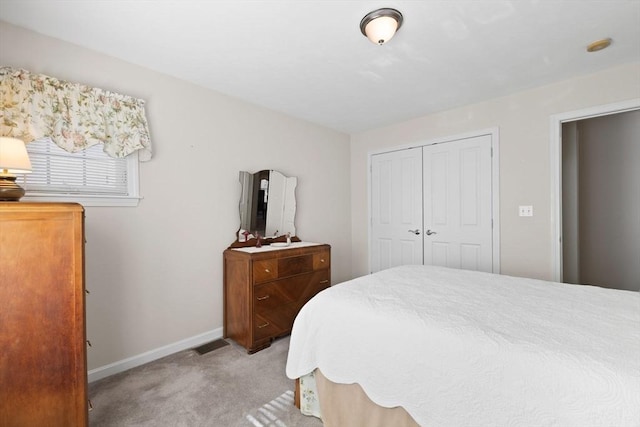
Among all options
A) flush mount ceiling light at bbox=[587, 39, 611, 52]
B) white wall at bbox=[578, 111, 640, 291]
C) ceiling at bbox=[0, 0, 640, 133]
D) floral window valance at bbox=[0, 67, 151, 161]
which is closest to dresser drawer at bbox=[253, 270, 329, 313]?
floral window valance at bbox=[0, 67, 151, 161]

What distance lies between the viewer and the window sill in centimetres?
193

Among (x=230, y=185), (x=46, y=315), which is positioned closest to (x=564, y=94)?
(x=230, y=185)

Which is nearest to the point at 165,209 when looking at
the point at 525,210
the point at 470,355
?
the point at 470,355

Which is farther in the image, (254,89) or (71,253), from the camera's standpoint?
(254,89)

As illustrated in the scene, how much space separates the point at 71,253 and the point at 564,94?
3962 mm

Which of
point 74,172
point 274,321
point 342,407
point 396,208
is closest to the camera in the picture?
point 342,407

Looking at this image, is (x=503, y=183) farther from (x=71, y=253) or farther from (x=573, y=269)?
(x=71, y=253)

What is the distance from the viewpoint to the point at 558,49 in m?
2.17

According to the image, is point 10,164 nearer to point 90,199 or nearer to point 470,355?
point 90,199

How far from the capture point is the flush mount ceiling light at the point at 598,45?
6.79ft

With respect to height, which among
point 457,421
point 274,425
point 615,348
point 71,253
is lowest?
point 274,425

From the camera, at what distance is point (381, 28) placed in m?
1.77

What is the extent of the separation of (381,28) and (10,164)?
6.94ft

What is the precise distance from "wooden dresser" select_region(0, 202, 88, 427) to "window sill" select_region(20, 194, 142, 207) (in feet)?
2.50
